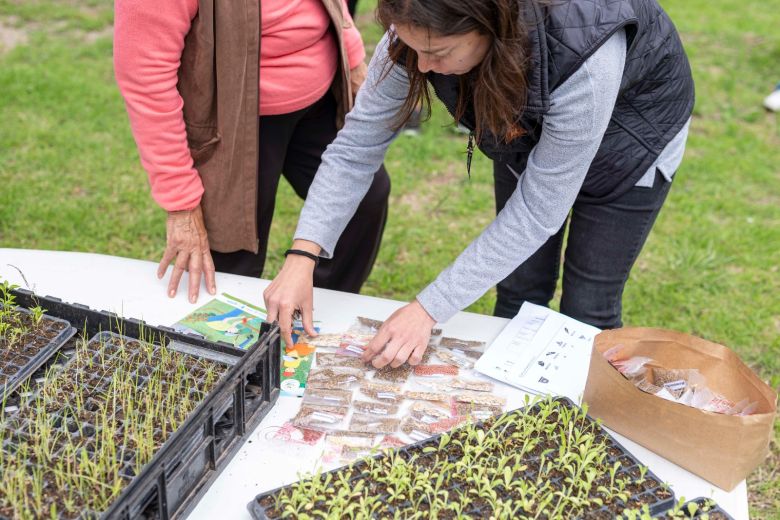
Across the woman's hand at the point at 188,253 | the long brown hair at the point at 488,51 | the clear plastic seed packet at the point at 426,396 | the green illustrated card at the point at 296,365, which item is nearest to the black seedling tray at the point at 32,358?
the woman's hand at the point at 188,253

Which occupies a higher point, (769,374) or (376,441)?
(376,441)

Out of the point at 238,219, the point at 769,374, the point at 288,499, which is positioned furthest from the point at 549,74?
the point at 769,374

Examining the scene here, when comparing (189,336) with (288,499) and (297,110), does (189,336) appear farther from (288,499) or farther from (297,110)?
(297,110)

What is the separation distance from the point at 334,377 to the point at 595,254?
71 centimetres

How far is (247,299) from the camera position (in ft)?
5.87

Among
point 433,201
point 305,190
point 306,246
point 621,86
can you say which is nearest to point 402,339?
point 306,246

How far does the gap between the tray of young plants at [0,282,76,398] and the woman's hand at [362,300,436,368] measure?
0.59 m

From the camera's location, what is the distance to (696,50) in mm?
6207

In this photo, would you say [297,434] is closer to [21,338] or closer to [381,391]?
[381,391]

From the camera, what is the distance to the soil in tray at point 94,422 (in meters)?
1.12

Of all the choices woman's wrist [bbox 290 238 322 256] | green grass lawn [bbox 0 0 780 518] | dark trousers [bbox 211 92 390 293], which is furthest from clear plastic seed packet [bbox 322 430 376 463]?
green grass lawn [bbox 0 0 780 518]

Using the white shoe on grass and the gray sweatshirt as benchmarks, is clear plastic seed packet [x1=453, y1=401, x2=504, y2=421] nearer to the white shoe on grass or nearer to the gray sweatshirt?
the gray sweatshirt

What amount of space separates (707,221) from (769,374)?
118 cm

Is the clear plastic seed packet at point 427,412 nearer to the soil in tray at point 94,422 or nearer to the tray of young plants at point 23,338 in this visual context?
the soil in tray at point 94,422
